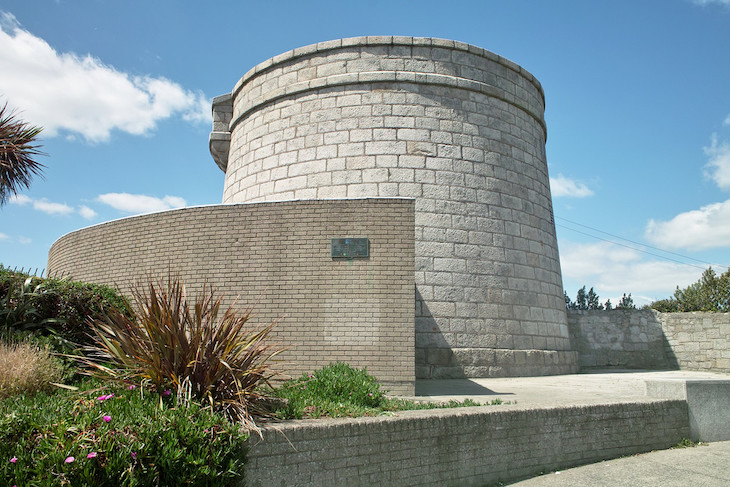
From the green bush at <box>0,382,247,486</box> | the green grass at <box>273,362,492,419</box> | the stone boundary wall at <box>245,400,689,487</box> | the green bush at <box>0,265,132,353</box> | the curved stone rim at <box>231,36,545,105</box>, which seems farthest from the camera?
the curved stone rim at <box>231,36,545,105</box>

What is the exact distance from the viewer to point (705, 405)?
8422 mm

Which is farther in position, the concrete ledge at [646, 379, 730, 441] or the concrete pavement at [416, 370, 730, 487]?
the concrete ledge at [646, 379, 730, 441]

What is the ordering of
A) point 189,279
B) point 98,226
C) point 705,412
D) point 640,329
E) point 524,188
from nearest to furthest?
point 705,412 < point 189,279 < point 98,226 < point 524,188 < point 640,329

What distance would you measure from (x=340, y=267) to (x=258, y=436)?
4.89 metres

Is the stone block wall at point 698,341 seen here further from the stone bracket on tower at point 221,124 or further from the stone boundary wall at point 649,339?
the stone bracket on tower at point 221,124

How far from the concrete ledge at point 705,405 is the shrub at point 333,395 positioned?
4.52 metres

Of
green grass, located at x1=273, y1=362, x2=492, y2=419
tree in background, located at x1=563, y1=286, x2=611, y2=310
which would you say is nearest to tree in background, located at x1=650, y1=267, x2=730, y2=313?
tree in background, located at x1=563, y1=286, x2=611, y2=310

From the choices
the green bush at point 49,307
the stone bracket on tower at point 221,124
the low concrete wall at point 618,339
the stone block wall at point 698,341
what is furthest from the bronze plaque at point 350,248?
the stone block wall at point 698,341

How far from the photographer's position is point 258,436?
494cm

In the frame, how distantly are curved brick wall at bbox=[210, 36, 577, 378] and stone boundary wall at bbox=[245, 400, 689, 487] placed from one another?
4664 mm

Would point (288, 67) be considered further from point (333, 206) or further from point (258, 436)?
point (258, 436)

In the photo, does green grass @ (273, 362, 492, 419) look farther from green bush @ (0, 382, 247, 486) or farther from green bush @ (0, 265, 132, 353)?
green bush @ (0, 265, 132, 353)

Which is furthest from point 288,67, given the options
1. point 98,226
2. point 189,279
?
point 189,279

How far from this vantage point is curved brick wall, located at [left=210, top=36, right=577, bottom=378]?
41.9 feet
